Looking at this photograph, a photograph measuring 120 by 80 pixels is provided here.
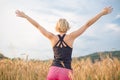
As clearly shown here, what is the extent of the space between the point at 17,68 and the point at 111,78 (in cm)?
490

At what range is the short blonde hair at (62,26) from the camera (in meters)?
6.62

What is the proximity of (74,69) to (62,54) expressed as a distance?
1558mm

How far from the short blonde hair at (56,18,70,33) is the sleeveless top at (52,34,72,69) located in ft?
0.45

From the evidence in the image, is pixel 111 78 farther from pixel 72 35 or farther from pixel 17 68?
pixel 17 68

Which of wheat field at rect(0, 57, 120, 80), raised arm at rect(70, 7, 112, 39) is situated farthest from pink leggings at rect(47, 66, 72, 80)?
raised arm at rect(70, 7, 112, 39)

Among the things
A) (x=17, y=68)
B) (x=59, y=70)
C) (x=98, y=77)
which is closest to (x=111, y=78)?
(x=98, y=77)

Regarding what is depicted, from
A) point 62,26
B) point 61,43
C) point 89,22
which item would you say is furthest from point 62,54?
point 89,22

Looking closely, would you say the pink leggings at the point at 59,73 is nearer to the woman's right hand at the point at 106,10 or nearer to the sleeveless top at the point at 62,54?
the sleeveless top at the point at 62,54

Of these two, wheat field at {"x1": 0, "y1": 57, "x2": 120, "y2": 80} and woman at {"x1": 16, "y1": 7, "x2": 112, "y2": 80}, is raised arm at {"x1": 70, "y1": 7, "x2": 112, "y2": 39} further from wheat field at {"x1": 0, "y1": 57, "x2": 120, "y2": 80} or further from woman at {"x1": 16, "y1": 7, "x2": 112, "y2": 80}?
wheat field at {"x1": 0, "y1": 57, "x2": 120, "y2": 80}

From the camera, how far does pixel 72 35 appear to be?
22.1 ft

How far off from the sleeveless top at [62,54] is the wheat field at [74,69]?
292mm

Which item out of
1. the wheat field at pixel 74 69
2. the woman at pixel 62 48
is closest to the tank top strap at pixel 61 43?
the woman at pixel 62 48

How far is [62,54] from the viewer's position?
6.65m

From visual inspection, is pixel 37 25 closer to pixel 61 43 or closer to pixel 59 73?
pixel 61 43
